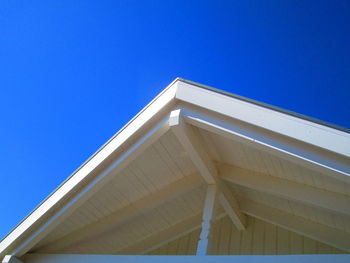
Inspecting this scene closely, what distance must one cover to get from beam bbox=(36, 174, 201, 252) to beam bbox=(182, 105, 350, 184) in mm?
1114

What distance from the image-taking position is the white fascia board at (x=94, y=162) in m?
2.74

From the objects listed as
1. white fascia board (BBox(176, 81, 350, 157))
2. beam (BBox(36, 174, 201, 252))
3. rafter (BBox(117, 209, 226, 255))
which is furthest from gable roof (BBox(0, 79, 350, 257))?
rafter (BBox(117, 209, 226, 255))

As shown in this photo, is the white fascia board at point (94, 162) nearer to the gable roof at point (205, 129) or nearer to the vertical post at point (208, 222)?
the gable roof at point (205, 129)

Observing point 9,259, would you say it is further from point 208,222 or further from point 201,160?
point 201,160

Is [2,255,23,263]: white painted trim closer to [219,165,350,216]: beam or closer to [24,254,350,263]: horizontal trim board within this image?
[24,254,350,263]: horizontal trim board

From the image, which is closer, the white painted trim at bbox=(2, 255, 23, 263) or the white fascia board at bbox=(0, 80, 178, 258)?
the white fascia board at bbox=(0, 80, 178, 258)

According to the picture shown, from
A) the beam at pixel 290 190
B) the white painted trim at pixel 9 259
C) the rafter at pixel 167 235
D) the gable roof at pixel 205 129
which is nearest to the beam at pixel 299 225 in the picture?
the rafter at pixel 167 235

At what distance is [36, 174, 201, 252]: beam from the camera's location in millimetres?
3574

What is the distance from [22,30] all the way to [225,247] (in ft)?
13.0

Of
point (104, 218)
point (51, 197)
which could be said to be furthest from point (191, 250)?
point (51, 197)

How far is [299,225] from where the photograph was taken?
3758 millimetres

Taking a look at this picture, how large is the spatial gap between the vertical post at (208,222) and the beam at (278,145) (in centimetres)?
97

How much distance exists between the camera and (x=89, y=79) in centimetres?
542

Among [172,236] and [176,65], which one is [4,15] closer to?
[176,65]
